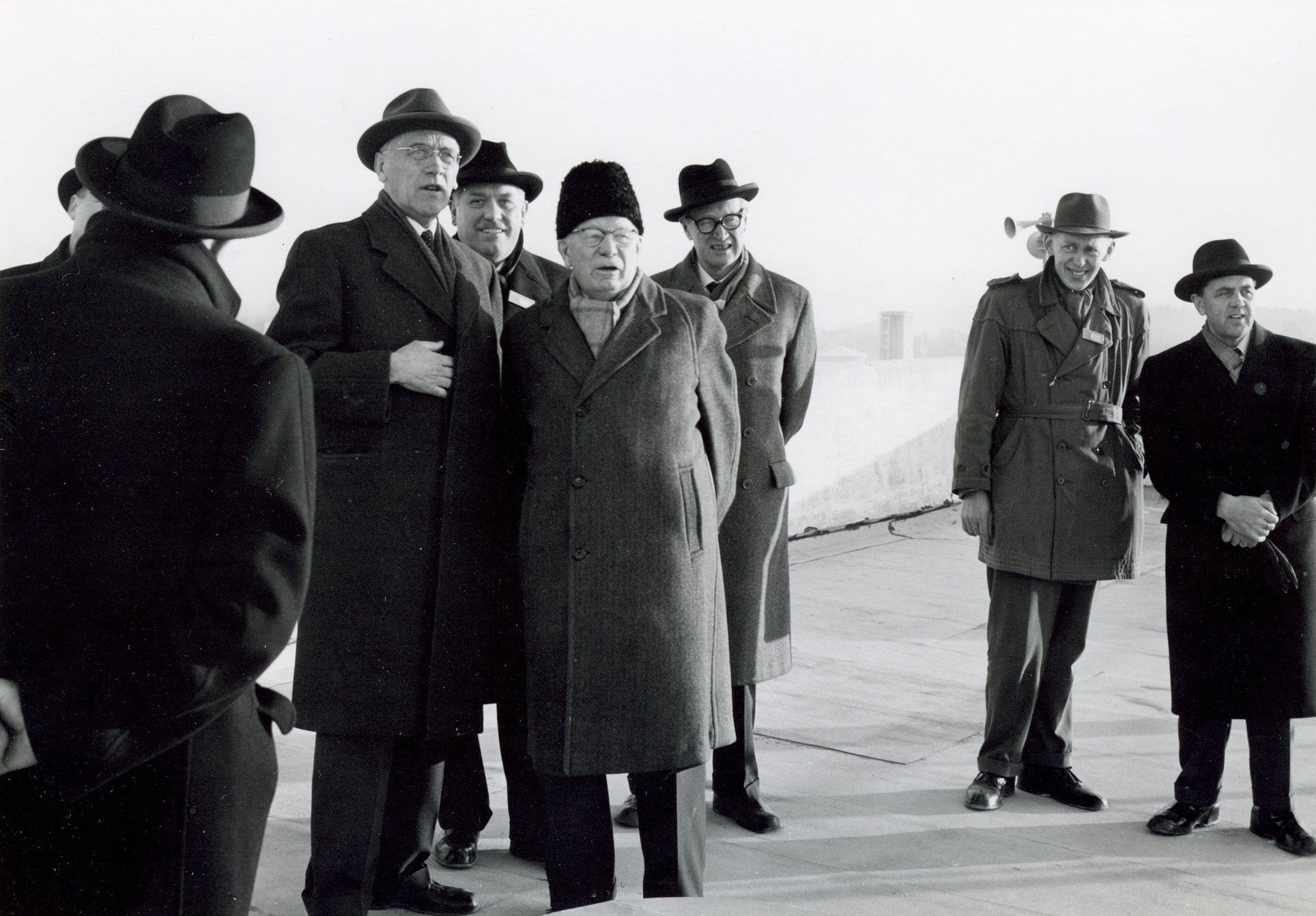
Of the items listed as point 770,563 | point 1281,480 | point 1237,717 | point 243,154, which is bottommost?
point 1237,717

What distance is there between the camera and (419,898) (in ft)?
11.1

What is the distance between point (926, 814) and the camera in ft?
13.6

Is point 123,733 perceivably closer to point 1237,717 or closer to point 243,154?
point 243,154

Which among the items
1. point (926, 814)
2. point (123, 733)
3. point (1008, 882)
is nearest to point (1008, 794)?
point (926, 814)

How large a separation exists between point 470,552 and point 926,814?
1865 millimetres

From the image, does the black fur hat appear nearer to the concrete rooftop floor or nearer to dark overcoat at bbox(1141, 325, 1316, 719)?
the concrete rooftop floor

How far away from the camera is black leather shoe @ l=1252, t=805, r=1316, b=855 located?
3820 millimetres

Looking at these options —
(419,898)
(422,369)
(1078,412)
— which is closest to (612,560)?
(422,369)

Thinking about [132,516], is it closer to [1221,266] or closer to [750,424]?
[750,424]

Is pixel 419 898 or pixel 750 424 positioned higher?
pixel 750 424

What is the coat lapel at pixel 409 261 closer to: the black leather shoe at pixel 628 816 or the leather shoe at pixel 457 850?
the leather shoe at pixel 457 850

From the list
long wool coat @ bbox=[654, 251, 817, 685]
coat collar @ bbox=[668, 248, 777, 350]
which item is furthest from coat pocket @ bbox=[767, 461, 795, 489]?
coat collar @ bbox=[668, 248, 777, 350]

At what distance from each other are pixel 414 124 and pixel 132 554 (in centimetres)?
181

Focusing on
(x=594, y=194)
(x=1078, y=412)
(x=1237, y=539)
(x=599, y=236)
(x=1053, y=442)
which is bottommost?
(x=1237, y=539)
